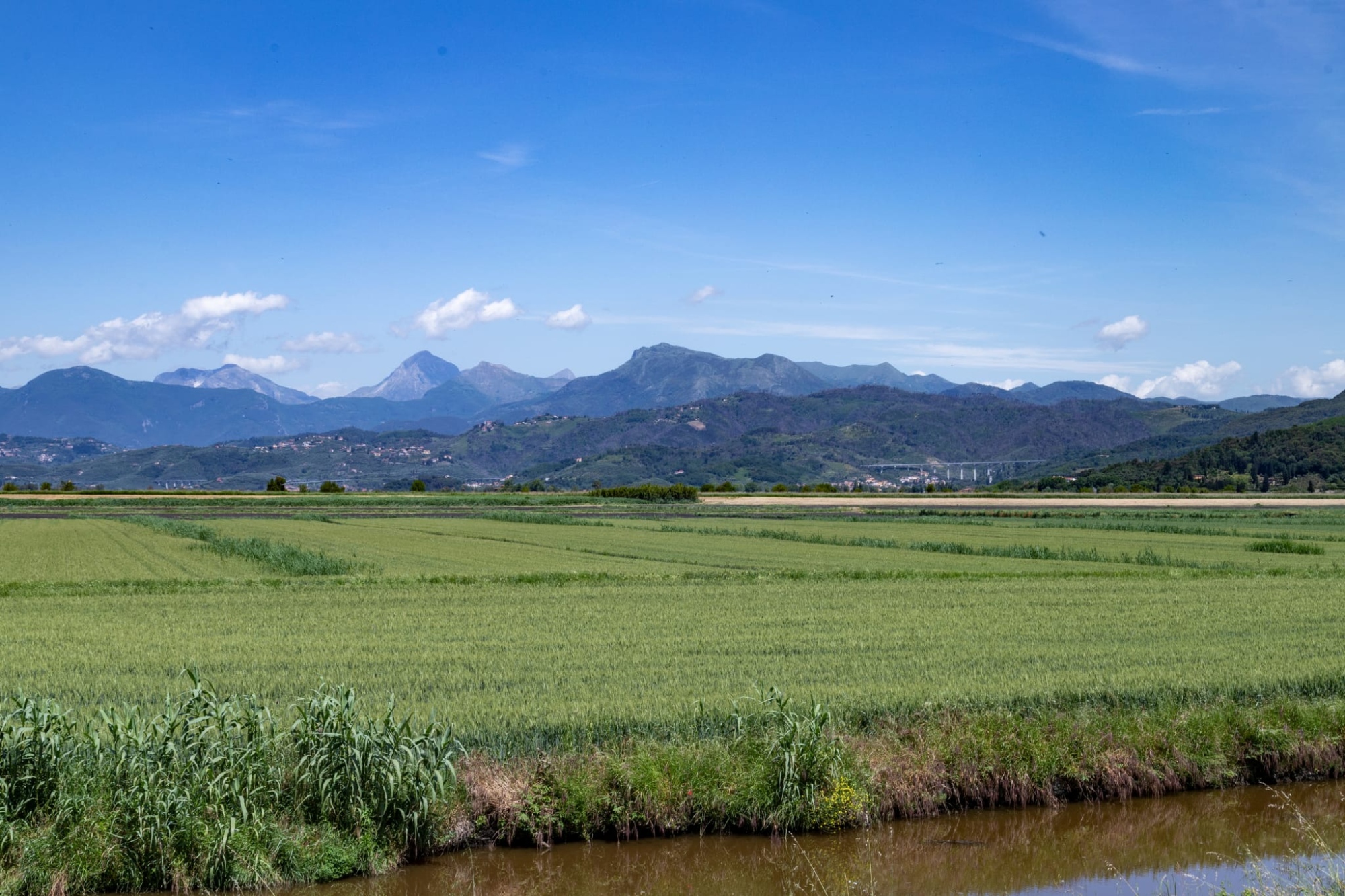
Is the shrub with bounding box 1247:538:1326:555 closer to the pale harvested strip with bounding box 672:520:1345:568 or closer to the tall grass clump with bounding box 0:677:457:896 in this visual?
the pale harvested strip with bounding box 672:520:1345:568

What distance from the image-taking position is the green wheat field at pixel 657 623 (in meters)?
12.8

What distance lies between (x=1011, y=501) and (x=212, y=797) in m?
91.5

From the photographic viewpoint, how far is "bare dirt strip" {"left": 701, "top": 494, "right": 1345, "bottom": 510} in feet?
268

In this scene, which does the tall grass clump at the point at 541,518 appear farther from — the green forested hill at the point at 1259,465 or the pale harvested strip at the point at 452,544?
the green forested hill at the point at 1259,465

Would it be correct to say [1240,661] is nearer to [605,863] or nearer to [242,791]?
[605,863]

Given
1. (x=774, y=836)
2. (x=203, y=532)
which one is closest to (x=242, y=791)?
(x=774, y=836)

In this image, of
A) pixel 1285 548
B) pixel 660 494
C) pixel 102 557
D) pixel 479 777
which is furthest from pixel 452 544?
pixel 660 494

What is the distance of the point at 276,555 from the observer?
3319cm

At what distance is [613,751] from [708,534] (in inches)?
1603

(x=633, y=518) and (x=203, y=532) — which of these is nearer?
(x=203, y=532)

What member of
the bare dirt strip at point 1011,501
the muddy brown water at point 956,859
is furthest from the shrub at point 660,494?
the muddy brown water at point 956,859

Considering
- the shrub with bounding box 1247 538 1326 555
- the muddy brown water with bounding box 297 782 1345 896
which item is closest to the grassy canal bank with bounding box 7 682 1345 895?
the muddy brown water with bounding box 297 782 1345 896

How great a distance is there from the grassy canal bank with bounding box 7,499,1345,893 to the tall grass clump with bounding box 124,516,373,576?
12.0 ft

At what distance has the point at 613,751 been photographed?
10.5 metres
